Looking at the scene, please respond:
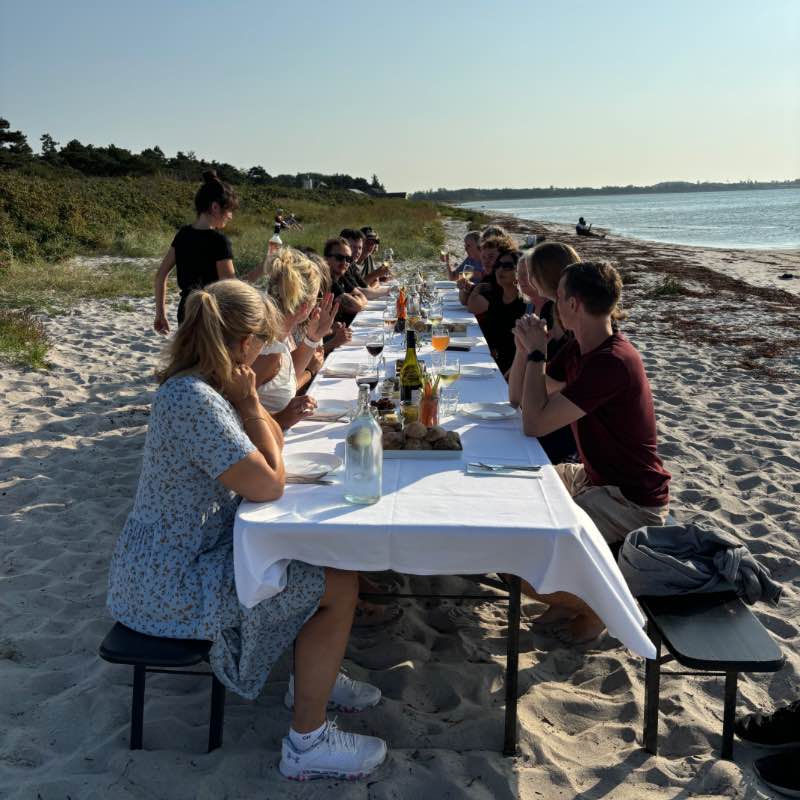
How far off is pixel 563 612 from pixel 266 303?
1.69m

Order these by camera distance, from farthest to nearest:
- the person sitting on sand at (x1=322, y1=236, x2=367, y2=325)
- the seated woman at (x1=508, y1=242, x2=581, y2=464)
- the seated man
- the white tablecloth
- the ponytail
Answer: the person sitting on sand at (x1=322, y1=236, x2=367, y2=325)
the ponytail
the seated woman at (x1=508, y1=242, x2=581, y2=464)
the seated man
the white tablecloth

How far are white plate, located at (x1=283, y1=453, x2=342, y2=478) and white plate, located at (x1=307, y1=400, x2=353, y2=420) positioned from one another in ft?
1.54

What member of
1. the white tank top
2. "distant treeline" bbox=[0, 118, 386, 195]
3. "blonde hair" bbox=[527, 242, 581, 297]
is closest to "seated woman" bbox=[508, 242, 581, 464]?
"blonde hair" bbox=[527, 242, 581, 297]

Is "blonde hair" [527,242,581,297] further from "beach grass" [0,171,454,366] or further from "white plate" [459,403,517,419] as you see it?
"beach grass" [0,171,454,366]

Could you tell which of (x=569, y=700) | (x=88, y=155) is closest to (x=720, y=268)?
(x=569, y=700)

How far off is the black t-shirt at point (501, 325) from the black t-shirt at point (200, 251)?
1.93 m

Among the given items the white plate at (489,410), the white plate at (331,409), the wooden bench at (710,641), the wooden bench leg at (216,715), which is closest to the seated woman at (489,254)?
the white plate at (489,410)

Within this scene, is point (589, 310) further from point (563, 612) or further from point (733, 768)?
point (733, 768)

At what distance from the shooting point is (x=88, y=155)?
44.1 metres

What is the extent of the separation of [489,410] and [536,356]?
0.31m

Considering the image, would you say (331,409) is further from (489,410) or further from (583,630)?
(583,630)

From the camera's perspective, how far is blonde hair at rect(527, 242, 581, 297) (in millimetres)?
3746

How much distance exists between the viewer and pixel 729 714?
2.26 m

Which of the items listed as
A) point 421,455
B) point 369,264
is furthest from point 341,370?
point 369,264
